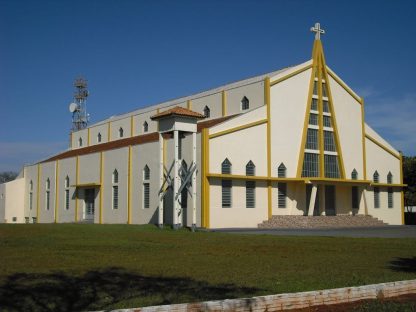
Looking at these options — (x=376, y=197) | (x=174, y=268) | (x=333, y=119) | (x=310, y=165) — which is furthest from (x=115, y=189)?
(x=174, y=268)

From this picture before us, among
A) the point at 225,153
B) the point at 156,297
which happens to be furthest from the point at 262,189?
the point at 156,297

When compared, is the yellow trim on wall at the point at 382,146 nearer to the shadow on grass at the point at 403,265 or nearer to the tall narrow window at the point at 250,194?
the tall narrow window at the point at 250,194

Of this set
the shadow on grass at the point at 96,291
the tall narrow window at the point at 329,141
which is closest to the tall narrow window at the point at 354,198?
the tall narrow window at the point at 329,141

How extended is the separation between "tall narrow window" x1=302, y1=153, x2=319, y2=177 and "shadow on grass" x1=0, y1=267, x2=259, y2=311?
3243cm

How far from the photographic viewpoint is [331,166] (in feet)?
154

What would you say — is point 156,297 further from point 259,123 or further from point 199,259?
point 259,123

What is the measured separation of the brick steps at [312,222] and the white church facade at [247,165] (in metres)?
0.74

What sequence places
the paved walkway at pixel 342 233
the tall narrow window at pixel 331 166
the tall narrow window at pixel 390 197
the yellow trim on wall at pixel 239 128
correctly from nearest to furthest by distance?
the paved walkway at pixel 342 233 → the yellow trim on wall at pixel 239 128 → the tall narrow window at pixel 331 166 → the tall narrow window at pixel 390 197

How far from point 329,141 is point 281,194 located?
7.08 metres

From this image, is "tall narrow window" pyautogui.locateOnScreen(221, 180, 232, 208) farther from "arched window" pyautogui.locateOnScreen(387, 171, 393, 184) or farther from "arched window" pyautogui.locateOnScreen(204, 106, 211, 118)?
"arched window" pyautogui.locateOnScreen(387, 171, 393, 184)

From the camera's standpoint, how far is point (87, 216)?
168ft

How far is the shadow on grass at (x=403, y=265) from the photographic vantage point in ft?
51.4

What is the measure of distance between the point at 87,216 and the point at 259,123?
19219mm

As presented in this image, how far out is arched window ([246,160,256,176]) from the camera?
135 ft
